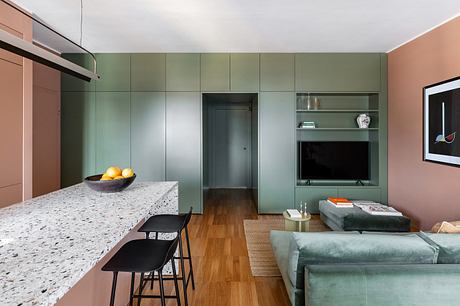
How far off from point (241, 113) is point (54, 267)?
6.56 m

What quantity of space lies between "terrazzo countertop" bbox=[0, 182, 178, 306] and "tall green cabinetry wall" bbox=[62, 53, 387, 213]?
2.76 metres

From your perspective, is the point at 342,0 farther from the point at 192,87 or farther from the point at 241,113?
the point at 241,113

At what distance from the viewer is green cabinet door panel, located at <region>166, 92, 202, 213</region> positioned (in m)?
4.79

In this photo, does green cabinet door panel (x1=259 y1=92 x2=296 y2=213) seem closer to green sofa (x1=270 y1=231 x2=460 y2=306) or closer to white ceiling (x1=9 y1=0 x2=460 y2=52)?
white ceiling (x1=9 y1=0 x2=460 y2=52)

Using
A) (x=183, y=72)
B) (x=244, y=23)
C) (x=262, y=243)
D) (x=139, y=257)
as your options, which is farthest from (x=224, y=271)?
(x=183, y=72)

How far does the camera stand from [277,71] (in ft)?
15.6

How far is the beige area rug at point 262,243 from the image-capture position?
9.29 feet

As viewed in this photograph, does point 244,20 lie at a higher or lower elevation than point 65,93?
higher

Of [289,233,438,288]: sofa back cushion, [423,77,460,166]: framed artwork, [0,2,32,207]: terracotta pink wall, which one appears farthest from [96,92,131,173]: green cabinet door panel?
[423,77,460,166]: framed artwork

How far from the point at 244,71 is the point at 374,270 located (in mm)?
3857

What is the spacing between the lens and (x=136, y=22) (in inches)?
139

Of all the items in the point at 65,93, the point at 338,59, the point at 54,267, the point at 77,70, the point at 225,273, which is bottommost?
the point at 225,273

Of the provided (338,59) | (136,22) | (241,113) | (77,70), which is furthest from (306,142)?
(77,70)

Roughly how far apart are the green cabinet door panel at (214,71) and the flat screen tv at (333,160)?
1.76 m
